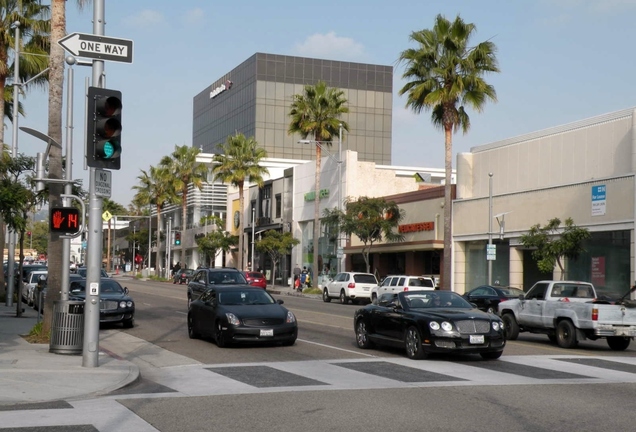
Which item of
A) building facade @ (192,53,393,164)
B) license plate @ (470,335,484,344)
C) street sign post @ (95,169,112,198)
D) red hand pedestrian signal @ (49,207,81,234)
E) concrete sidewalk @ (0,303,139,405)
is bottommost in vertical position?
concrete sidewalk @ (0,303,139,405)

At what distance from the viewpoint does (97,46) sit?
14.5 m

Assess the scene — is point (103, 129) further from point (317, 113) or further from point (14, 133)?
point (317, 113)

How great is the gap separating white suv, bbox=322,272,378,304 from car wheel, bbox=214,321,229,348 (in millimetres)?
24991

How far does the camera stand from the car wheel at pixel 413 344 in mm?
16859

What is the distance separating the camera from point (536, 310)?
877 inches

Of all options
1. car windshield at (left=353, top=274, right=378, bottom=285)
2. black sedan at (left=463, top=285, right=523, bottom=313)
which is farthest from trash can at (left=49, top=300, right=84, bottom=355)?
car windshield at (left=353, top=274, right=378, bottom=285)

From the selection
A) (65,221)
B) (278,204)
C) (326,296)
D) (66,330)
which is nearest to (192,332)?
(66,330)

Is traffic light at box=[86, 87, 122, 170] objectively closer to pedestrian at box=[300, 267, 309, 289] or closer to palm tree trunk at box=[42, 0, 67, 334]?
palm tree trunk at box=[42, 0, 67, 334]

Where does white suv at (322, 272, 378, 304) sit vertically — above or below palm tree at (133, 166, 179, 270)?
below

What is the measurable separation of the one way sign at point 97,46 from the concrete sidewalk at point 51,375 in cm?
523

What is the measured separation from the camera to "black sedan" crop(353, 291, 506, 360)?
16500mm

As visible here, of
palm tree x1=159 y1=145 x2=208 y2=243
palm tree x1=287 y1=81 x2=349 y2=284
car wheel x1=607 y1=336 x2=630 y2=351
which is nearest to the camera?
car wheel x1=607 y1=336 x2=630 y2=351

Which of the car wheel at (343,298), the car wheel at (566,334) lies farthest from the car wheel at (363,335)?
the car wheel at (343,298)

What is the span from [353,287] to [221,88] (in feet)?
259
